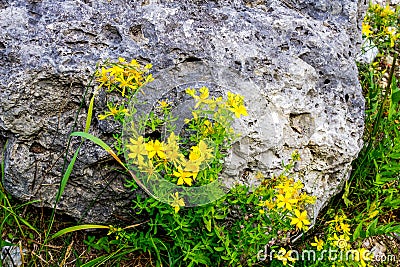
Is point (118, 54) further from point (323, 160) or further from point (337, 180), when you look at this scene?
point (337, 180)

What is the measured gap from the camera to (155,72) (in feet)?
6.93

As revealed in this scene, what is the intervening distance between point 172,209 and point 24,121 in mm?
812

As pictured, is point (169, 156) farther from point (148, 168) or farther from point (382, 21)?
point (382, 21)

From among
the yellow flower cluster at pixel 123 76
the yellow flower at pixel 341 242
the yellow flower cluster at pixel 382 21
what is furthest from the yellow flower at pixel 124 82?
the yellow flower cluster at pixel 382 21

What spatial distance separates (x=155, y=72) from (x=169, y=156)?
1.83 feet

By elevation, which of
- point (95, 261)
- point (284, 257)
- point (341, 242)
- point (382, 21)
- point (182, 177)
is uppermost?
point (382, 21)

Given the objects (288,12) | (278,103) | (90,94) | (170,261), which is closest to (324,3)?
(288,12)

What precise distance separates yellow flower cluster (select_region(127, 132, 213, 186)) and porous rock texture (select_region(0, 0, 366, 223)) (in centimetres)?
42

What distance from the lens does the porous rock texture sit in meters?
2.08

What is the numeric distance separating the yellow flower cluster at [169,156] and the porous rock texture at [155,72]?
420mm

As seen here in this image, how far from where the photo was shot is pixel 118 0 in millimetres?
2191

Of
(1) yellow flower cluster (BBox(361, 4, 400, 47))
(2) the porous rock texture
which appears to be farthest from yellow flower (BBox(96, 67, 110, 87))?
(1) yellow flower cluster (BBox(361, 4, 400, 47))

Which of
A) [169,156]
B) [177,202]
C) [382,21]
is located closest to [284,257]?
[177,202]

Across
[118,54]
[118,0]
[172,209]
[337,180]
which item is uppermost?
[118,0]
